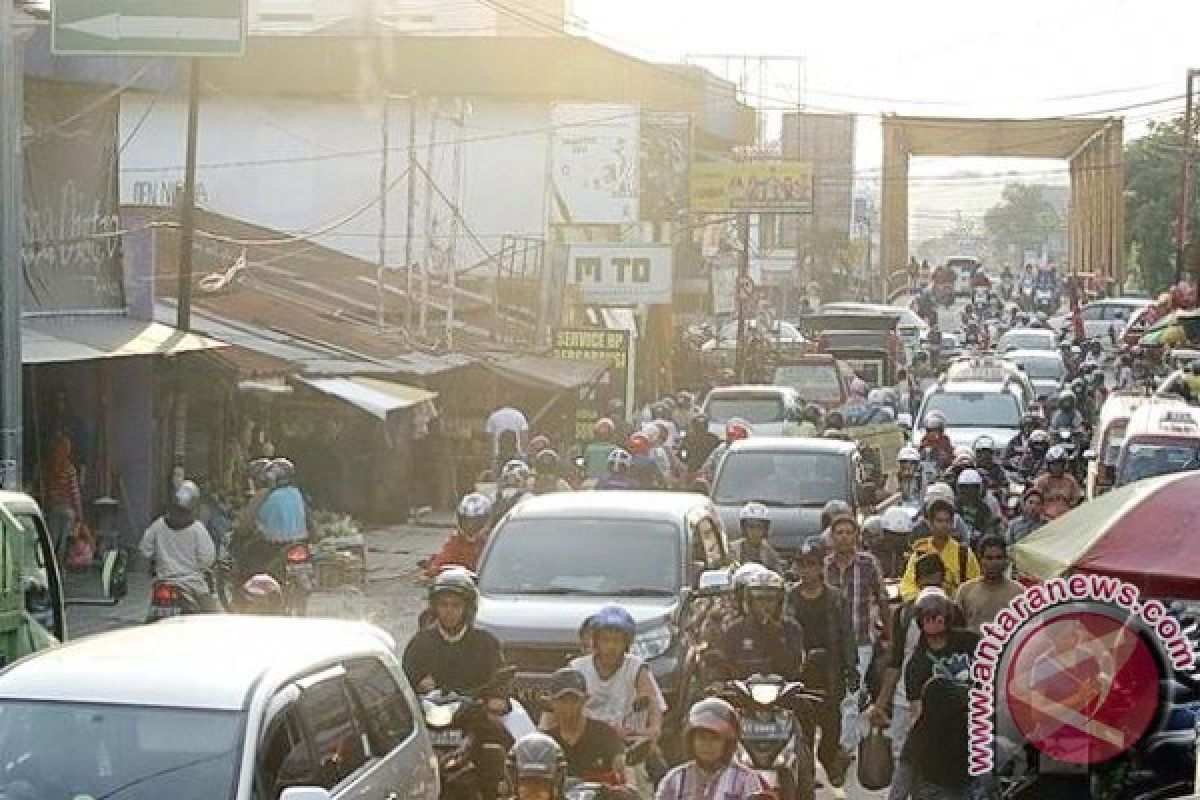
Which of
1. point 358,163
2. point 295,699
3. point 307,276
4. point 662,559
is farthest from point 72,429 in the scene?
point 358,163

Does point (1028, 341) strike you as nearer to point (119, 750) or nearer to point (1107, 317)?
point (1107, 317)

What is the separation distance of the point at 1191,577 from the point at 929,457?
16.1m

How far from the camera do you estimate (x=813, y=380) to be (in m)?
37.5

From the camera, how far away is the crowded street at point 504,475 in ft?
26.9

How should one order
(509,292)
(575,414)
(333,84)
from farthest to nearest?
(333,84), (509,292), (575,414)

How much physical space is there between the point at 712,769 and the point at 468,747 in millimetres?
1999

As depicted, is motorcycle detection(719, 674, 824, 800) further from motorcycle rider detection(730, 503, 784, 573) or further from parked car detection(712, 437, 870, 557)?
parked car detection(712, 437, 870, 557)

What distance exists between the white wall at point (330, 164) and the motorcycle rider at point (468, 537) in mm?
29547

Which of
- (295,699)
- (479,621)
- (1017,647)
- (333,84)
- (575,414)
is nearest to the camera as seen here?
(295,699)

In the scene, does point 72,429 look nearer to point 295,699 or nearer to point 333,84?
point 295,699

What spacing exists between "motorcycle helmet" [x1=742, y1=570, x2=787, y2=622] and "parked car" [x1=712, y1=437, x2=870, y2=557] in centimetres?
852

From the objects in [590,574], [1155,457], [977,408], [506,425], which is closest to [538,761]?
[590,574]

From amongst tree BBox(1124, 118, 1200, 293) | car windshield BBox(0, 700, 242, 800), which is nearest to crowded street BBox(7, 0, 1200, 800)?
car windshield BBox(0, 700, 242, 800)

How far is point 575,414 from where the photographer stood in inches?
1374
